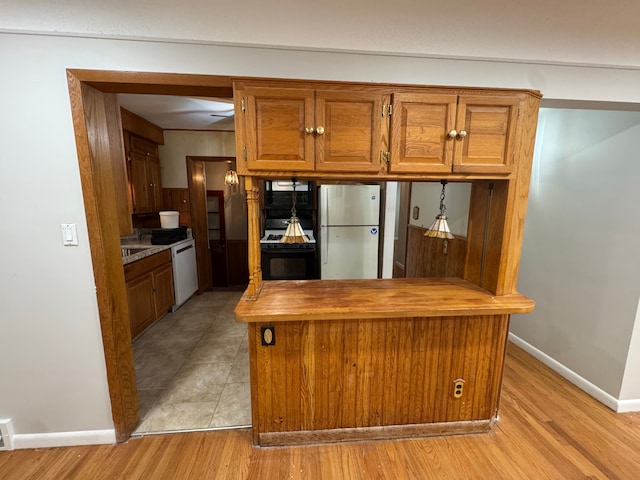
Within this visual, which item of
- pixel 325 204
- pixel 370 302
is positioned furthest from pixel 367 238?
pixel 370 302

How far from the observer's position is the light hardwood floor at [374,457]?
1.46 metres

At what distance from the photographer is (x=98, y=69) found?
1350 mm

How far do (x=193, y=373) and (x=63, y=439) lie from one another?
848 mm

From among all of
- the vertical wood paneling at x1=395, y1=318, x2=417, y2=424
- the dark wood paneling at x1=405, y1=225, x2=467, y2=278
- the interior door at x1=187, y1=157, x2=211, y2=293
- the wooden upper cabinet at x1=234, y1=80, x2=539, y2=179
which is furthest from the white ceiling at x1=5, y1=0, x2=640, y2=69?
the interior door at x1=187, y1=157, x2=211, y2=293

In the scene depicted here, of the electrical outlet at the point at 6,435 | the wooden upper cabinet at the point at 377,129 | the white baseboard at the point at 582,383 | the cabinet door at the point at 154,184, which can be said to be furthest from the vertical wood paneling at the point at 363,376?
the cabinet door at the point at 154,184

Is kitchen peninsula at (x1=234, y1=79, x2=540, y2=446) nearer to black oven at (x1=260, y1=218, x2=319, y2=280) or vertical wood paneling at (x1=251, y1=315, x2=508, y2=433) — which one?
vertical wood paneling at (x1=251, y1=315, x2=508, y2=433)

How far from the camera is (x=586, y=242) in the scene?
6.91 feet

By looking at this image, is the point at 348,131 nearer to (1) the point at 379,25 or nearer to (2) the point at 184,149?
(1) the point at 379,25

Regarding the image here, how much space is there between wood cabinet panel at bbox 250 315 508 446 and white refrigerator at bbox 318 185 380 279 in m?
1.51

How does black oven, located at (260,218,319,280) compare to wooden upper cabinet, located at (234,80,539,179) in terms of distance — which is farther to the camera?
black oven, located at (260,218,319,280)

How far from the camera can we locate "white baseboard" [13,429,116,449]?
62.5 inches

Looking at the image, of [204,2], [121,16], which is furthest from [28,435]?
[204,2]

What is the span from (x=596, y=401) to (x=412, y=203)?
8.30 feet

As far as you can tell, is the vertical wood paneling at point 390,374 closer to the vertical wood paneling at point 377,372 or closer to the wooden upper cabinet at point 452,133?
the vertical wood paneling at point 377,372
